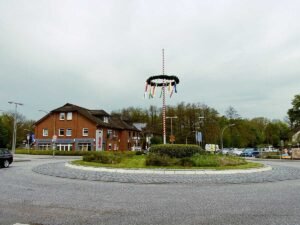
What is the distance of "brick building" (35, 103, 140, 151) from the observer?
203ft

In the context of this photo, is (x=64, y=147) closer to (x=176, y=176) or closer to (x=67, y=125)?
(x=67, y=125)

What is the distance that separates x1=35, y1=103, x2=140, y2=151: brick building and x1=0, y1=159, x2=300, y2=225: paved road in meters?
50.5

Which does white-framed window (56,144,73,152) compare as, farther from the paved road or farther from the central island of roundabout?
the paved road

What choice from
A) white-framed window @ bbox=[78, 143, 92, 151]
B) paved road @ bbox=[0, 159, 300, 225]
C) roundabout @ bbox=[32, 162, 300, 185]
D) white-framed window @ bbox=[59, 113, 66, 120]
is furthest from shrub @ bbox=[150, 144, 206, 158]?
white-framed window @ bbox=[59, 113, 66, 120]

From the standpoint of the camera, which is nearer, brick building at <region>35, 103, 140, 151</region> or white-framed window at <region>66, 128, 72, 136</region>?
brick building at <region>35, 103, 140, 151</region>

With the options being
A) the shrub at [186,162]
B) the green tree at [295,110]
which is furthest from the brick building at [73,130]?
the green tree at [295,110]

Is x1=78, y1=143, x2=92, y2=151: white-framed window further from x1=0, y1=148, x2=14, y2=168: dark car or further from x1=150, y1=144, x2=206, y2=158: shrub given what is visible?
x1=150, y1=144, x2=206, y2=158: shrub

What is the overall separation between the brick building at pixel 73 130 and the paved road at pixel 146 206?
50473mm

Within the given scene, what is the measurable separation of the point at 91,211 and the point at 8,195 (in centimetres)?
409

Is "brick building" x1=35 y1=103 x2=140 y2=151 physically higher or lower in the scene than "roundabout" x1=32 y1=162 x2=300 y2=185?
higher

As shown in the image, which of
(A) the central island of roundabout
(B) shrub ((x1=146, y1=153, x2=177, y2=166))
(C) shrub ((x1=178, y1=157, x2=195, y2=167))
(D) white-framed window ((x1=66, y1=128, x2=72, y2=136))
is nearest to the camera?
(A) the central island of roundabout

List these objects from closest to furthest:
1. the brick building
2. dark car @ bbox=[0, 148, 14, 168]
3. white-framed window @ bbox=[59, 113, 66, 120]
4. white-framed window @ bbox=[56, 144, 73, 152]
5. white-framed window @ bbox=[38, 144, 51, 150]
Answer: dark car @ bbox=[0, 148, 14, 168]
the brick building
white-framed window @ bbox=[56, 144, 73, 152]
white-framed window @ bbox=[59, 113, 66, 120]
white-framed window @ bbox=[38, 144, 51, 150]

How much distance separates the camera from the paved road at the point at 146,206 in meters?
6.74

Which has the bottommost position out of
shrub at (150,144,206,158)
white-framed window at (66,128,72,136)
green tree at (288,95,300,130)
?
shrub at (150,144,206,158)
